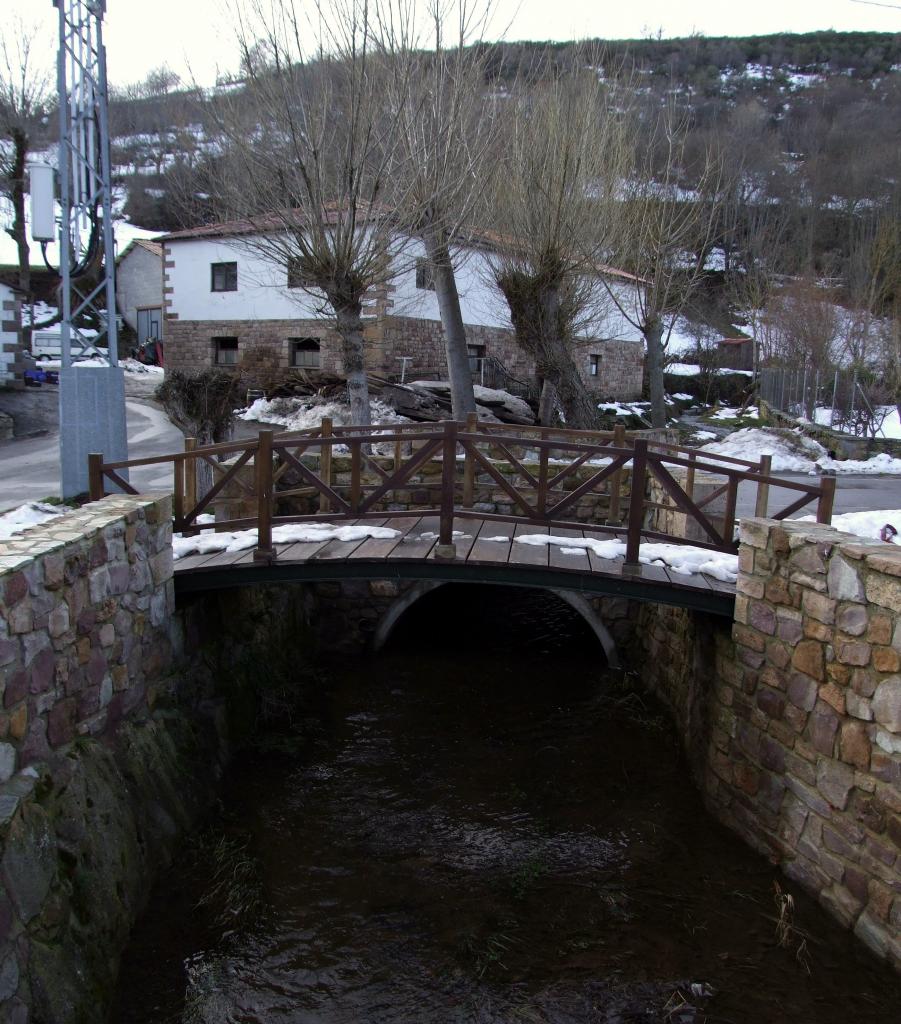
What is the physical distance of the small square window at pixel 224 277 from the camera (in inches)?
795

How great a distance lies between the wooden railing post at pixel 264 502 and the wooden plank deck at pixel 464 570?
0.26 feet

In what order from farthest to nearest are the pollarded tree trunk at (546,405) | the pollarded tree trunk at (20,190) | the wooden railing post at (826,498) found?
the pollarded tree trunk at (20,190), the pollarded tree trunk at (546,405), the wooden railing post at (826,498)

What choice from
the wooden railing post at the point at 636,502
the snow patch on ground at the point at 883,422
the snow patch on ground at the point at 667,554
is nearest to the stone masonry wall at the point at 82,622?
the snow patch on ground at the point at 667,554

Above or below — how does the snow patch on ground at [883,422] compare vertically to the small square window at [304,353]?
below

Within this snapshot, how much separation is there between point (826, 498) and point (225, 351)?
17820mm

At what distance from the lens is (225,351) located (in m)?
20.8

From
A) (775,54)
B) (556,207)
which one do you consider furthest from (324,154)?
(775,54)

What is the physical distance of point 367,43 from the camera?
8672 mm

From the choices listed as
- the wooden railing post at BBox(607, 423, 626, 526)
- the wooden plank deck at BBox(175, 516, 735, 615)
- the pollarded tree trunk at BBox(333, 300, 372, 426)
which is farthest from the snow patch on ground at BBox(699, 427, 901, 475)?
the wooden plank deck at BBox(175, 516, 735, 615)

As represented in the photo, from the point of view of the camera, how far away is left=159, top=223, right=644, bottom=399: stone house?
18.4 meters

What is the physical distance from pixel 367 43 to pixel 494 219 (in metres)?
3.88

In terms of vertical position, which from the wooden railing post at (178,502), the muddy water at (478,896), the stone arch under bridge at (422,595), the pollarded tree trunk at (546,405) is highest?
the pollarded tree trunk at (546,405)

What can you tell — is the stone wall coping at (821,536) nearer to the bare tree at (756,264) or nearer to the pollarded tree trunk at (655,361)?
the pollarded tree trunk at (655,361)

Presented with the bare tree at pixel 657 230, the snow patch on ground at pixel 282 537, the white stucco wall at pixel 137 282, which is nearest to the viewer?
the snow patch on ground at pixel 282 537
